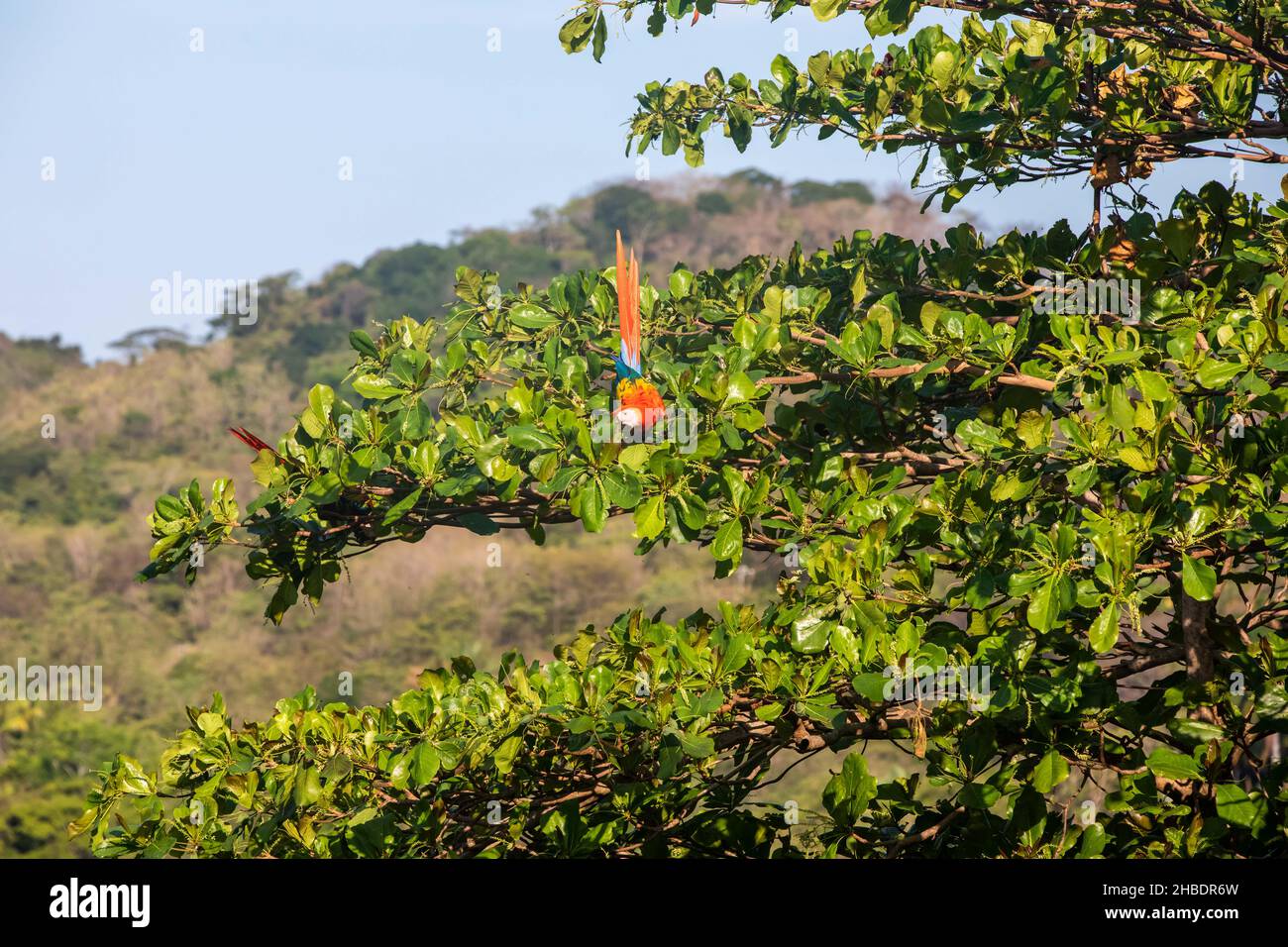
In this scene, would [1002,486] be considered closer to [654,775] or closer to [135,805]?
[654,775]

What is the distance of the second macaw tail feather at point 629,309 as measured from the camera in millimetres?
3873

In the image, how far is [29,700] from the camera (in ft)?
73.6

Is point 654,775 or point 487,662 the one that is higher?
point 654,775

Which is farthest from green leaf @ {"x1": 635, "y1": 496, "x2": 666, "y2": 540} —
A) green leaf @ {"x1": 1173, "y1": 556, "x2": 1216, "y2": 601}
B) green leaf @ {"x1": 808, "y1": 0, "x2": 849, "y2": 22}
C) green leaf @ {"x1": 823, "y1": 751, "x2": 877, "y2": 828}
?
green leaf @ {"x1": 808, "y1": 0, "x2": 849, "y2": 22}

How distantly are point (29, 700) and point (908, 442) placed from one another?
21823mm

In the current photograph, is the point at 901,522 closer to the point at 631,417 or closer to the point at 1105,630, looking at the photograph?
the point at 1105,630

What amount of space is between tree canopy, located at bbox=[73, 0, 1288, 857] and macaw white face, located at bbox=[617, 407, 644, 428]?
140mm

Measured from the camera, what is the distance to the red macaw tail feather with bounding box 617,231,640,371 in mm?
3879

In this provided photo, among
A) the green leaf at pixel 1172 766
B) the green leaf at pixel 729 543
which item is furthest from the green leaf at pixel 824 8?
the green leaf at pixel 1172 766

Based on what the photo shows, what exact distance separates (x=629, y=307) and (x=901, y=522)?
1.10 meters

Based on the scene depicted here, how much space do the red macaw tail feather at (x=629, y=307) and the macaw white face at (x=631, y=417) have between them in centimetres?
27

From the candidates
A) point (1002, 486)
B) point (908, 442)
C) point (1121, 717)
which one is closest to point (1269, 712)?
point (1121, 717)

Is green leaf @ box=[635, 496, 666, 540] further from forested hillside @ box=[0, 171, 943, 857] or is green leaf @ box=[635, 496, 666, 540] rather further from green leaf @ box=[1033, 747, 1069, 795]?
forested hillside @ box=[0, 171, 943, 857]

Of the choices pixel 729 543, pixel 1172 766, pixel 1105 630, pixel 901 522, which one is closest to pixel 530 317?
pixel 729 543
